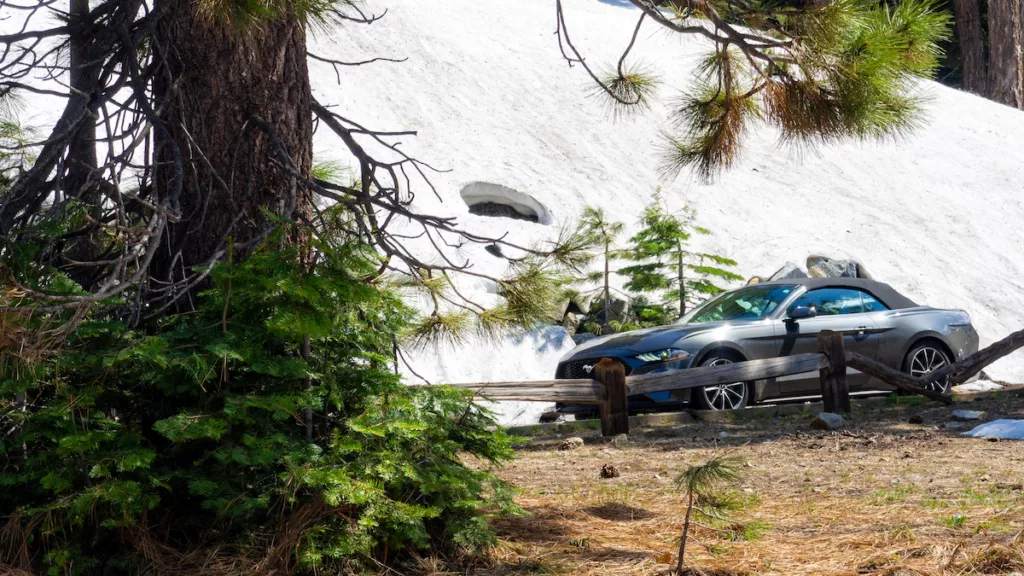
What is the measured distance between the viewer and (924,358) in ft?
33.8

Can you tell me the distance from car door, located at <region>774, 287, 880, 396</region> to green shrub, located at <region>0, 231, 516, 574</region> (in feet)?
21.8

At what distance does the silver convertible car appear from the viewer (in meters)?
9.12

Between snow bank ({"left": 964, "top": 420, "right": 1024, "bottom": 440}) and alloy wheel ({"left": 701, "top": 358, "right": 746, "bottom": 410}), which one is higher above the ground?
alloy wheel ({"left": 701, "top": 358, "right": 746, "bottom": 410})

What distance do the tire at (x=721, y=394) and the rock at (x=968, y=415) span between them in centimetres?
194

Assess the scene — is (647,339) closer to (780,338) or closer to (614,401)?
(614,401)

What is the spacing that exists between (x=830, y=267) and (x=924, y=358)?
6.56 metres

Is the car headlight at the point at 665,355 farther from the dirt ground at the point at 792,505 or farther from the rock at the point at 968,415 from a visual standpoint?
the rock at the point at 968,415

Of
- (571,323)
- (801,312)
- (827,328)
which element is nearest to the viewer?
(801,312)

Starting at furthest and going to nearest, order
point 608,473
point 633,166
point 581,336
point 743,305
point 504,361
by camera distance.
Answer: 1. point 633,166
2. point 581,336
3. point 504,361
4. point 743,305
5. point 608,473

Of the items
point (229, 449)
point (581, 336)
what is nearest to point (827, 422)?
point (229, 449)

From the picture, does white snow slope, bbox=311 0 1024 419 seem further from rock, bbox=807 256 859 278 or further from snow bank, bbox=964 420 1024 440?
snow bank, bbox=964 420 1024 440

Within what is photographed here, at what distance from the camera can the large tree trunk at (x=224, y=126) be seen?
4.38m

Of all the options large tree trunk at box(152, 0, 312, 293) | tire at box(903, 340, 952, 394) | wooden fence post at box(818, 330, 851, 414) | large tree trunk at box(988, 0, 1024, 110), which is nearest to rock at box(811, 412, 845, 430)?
wooden fence post at box(818, 330, 851, 414)

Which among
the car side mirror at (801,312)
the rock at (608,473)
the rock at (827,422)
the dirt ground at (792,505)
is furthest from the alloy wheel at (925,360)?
the rock at (608,473)
